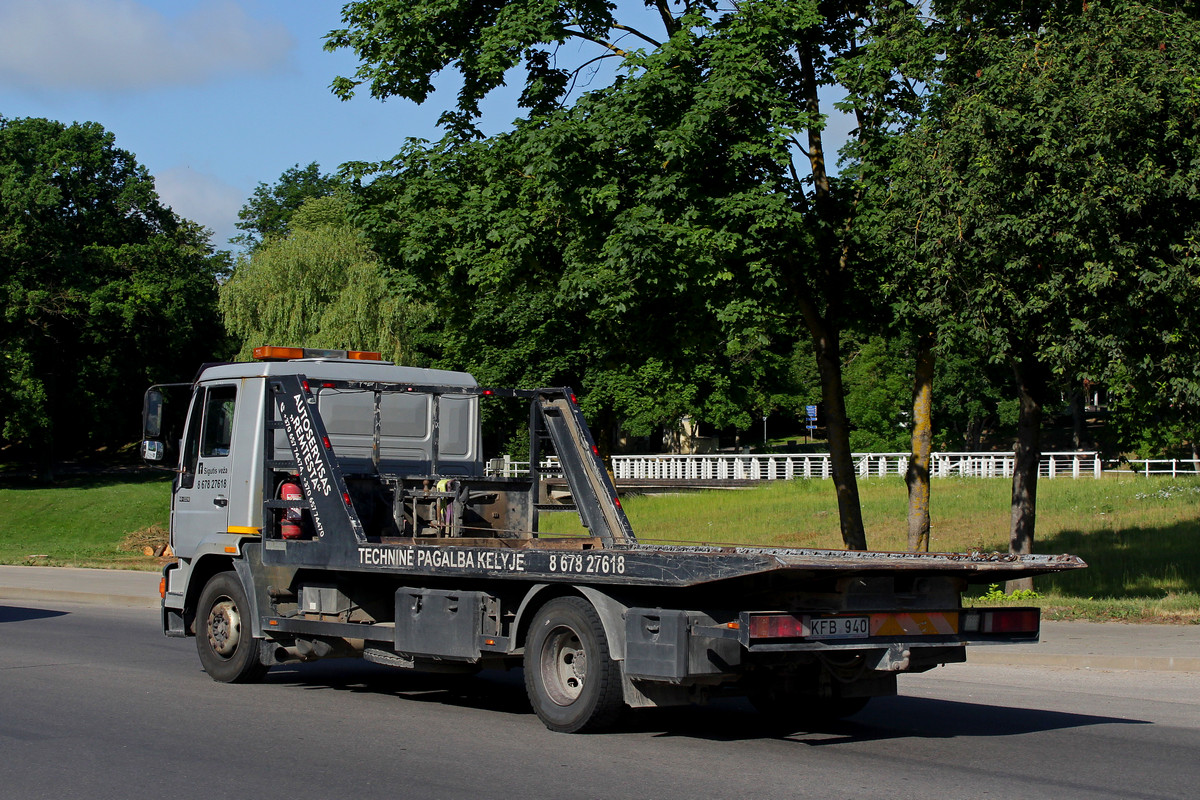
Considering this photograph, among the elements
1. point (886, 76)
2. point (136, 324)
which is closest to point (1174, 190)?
point (886, 76)

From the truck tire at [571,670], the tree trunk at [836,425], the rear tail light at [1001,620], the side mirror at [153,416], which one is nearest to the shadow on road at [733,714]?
the truck tire at [571,670]

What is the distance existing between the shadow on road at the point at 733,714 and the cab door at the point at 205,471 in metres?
1.58

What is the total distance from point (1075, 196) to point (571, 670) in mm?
A: 10109

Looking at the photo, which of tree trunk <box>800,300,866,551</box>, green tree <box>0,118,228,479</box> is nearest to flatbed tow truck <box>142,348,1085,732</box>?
tree trunk <box>800,300,866,551</box>

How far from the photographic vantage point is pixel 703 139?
53.4 feet

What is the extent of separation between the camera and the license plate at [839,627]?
7348mm

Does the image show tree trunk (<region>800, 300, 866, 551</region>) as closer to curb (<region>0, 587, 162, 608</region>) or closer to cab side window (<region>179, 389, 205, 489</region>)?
cab side window (<region>179, 389, 205, 489</region>)

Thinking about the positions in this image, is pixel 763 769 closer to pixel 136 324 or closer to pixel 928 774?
pixel 928 774

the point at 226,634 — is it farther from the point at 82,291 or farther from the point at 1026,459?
the point at 82,291

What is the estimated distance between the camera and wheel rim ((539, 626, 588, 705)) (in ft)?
26.8

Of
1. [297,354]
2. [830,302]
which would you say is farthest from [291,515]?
[830,302]

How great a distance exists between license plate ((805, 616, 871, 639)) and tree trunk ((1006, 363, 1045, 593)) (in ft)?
40.5

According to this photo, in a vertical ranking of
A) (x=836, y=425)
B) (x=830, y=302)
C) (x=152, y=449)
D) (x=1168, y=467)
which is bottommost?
(x=152, y=449)

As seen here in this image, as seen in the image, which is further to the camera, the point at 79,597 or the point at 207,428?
the point at 79,597
